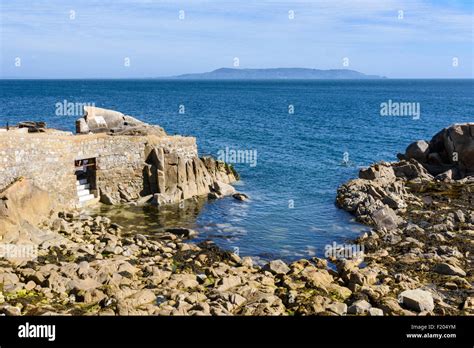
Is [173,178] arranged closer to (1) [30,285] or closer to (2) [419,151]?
(1) [30,285]

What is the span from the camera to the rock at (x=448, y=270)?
81.3 feet

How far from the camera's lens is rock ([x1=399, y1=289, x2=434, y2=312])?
20.4 m

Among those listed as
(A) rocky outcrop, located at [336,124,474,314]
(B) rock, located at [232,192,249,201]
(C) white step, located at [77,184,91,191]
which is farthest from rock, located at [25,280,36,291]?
(B) rock, located at [232,192,249,201]

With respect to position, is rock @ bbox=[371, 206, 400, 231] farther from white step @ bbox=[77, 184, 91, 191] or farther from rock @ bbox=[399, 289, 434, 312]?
white step @ bbox=[77, 184, 91, 191]

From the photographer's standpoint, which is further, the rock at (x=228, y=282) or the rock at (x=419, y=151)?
the rock at (x=419, y=151)

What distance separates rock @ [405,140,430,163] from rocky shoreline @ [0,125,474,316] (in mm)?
14885

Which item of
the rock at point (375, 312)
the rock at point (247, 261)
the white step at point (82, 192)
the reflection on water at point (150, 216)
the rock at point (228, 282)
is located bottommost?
the rock at point (375, 312)

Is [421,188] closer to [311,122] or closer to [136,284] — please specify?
[136,284]

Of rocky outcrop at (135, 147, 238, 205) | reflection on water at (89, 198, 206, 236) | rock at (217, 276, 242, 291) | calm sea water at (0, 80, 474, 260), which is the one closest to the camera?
rock at (217, 276, 242, 291)

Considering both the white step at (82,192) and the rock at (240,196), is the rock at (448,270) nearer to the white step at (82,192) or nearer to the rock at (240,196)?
the rock at (240,196)

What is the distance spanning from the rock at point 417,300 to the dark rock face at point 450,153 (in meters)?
25.7

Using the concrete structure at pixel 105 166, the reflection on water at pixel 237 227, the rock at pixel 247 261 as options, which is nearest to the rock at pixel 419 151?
the reflection on water at pixel 237 227

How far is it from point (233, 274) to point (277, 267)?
220 cm

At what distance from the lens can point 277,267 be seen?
2484 cm
